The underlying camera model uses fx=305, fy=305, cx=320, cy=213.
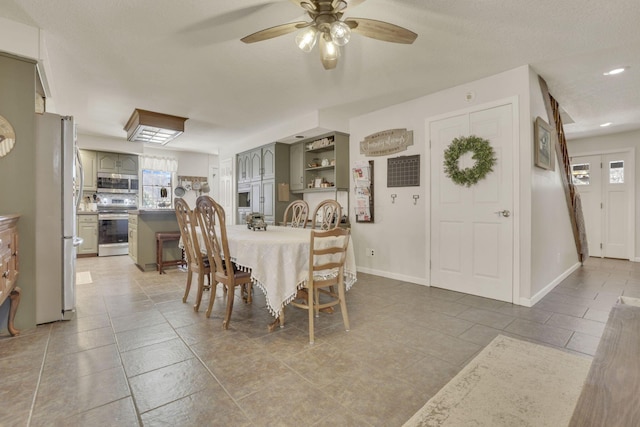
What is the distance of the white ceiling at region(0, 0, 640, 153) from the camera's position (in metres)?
2.22

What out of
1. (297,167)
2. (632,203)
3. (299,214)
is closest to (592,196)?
(632,203)

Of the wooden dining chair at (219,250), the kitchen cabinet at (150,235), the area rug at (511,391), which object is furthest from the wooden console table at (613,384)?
the kitchen cabinet at (150,235)

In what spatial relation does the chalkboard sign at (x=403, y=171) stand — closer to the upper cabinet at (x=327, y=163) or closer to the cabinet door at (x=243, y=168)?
the upper cabinet at (x=327, y=163)

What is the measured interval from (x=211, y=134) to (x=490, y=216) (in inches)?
201

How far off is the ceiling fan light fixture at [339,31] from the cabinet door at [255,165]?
4.18 metres

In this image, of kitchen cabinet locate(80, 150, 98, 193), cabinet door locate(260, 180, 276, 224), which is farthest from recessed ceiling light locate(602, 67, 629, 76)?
kitchen cabinet locate(80, 150, 98, 193)

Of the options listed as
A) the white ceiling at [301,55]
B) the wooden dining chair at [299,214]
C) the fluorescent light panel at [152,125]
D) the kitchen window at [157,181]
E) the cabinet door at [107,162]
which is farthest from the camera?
the kitchen window at [157,181]

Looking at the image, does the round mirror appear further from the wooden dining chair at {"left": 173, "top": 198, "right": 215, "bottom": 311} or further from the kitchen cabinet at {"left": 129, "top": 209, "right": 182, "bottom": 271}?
the kitchen cabinet at {"left": 129, "top": 209, "right": 182, "bottom": 271}

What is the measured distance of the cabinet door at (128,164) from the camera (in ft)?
22.6

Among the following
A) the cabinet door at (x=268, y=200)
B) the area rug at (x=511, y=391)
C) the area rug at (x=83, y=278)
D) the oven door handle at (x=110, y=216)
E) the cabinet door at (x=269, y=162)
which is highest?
the cabinet door at (x=269, y=162)

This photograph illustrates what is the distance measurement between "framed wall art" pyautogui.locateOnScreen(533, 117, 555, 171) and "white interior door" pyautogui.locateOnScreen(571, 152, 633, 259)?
3.53 m

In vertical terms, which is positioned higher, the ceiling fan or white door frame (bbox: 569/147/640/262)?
the ceiling fan

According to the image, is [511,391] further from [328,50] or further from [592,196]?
[592,196]

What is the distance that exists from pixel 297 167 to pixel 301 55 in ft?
9.29
